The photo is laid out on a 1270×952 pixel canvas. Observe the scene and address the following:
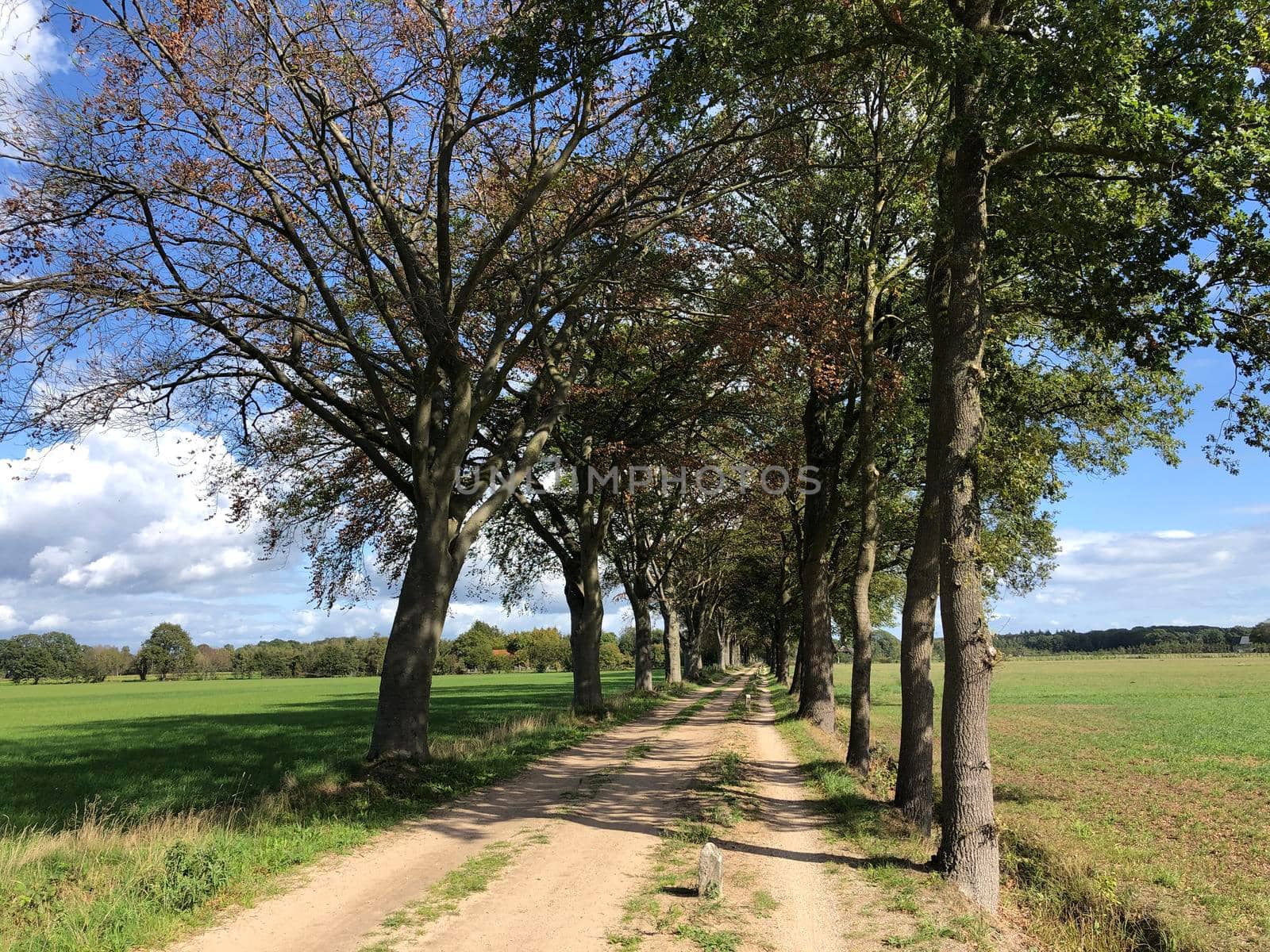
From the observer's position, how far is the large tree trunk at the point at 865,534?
15.3m

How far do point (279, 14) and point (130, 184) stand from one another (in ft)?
11.3

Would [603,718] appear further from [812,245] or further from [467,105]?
[467,105]

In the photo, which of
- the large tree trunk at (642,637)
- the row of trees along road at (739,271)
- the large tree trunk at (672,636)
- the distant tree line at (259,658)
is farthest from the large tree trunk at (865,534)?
the distant tree line at (259,658)

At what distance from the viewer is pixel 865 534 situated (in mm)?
15992

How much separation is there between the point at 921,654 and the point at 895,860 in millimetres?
3386

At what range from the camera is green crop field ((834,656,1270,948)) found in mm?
9258

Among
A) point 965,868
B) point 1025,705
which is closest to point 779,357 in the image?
point 965,868

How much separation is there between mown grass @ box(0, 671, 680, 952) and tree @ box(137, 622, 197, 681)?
4764 inches

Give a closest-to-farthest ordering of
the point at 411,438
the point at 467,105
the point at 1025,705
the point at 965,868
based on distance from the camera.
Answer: the point at 965,868
the point at 467,105
the point at 411,438
the point at 1025,705

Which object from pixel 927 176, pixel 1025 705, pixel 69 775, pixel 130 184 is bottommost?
pixel 1025 705

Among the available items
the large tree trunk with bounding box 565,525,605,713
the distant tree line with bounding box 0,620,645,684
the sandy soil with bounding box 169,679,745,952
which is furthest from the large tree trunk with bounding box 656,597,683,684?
the distant tree line with bounding box 0,620,645,684

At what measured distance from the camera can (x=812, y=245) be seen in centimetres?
1952

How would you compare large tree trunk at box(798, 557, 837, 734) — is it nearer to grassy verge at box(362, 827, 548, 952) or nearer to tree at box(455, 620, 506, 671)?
grassy verge at box(362, 827, 548, 952)

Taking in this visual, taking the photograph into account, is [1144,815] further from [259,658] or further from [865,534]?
[259,658]
